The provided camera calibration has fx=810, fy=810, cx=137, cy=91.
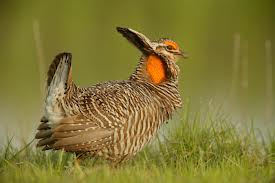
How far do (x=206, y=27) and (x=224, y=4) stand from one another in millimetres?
1807

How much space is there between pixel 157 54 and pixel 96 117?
1.28 m

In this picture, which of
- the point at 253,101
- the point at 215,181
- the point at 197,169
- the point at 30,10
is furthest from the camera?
the point at 30,10

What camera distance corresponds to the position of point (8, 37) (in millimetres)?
17797

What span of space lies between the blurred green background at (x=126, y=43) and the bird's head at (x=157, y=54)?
7.84 ft

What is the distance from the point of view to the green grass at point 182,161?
542cm

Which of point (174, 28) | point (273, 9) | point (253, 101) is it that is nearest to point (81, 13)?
point (174, 28)

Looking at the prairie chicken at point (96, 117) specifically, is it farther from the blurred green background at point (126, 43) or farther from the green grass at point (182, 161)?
the blurred green background at point (126, 43)

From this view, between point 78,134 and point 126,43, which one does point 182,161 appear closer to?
point 78,134

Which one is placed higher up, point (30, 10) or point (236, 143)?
point (30, 10)

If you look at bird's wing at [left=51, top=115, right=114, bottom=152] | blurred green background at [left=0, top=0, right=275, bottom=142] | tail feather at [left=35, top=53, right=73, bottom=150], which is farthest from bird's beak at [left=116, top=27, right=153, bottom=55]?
blurred green background at [left=0, top=0, right=275, bottom=142]

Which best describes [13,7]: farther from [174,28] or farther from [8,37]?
[174,28]

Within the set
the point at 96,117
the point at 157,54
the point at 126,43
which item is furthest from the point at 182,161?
the point at 126,43

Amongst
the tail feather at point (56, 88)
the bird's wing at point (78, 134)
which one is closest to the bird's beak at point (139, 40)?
the tail feather at point (56, 88)

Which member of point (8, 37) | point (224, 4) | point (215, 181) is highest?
point (224, 4)
